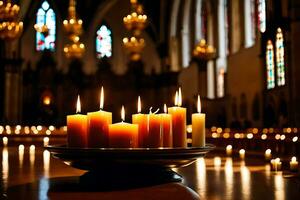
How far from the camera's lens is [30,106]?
113ft

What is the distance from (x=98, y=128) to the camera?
2.67 m

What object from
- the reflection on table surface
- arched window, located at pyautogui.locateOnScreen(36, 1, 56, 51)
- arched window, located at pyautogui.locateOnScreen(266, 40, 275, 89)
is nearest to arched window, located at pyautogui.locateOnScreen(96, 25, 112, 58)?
arched window, located at pyautogui.locateOnScreen(36, 1, 56, 51)

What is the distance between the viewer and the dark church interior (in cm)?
263

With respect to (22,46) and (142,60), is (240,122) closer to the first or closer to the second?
(142,60)

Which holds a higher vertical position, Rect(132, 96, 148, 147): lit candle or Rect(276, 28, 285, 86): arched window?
Rect(276, 28, 285, 86): arched window

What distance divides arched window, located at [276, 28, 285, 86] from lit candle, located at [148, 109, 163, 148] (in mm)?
19746

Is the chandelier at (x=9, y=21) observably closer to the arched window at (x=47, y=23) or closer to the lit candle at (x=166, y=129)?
the lit candle at (x=166, y=129)

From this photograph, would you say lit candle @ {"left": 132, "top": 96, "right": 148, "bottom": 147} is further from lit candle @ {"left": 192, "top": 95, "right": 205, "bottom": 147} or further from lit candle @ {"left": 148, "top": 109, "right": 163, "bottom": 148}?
lit candle @ {"left": 192, "top": 95, "right": 205, "bottom": 147}

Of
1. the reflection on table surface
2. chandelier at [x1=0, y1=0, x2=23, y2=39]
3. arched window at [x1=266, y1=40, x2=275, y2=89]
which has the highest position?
chandelier at [x1=0, y1=0, x2=23, y2=39]

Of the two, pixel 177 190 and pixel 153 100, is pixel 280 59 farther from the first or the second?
pixel 177 190

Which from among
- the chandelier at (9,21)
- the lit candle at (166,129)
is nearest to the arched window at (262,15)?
the chandelier at (9,21)

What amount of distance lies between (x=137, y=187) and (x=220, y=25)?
27.6m

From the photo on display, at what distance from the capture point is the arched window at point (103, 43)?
37.6 m

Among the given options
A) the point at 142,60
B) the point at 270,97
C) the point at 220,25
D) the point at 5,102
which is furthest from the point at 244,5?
the point at 5,102
